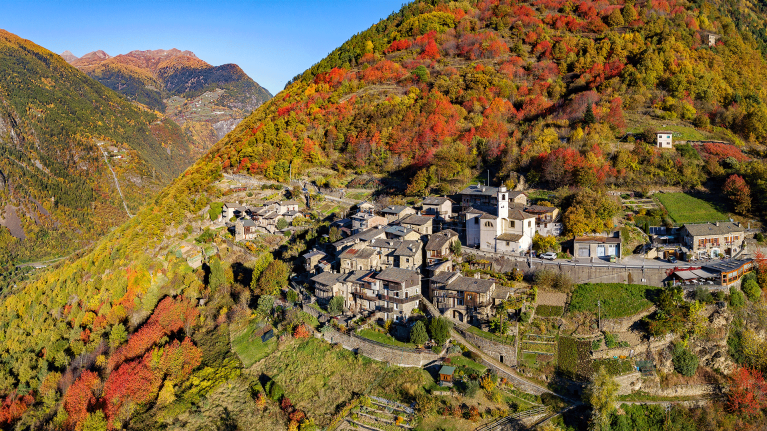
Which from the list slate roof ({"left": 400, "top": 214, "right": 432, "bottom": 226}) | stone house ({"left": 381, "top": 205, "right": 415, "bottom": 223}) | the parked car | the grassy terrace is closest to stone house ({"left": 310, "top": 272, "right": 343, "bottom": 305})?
slate roof ({"left": 400, "top": 214, "right": 432, "bottom": 226})

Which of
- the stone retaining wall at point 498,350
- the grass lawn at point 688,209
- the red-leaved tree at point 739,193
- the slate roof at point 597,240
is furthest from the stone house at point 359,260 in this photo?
the red-leaved tree at point 739,193

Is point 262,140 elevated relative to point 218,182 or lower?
elevated

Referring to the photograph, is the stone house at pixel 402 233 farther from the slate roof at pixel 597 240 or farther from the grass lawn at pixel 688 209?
the grass lawn at pixel 688 209

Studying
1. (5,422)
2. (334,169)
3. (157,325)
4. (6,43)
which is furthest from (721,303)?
(6,43)

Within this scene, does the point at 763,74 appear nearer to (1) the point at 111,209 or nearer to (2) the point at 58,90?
(1) the point at 111,209

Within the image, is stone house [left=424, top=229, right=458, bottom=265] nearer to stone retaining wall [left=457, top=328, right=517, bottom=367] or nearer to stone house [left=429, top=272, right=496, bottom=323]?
stone house [left=429, top=272, right=496, bottom=323]

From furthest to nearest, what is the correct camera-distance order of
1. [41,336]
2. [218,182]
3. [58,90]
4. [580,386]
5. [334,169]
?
[58,90]
[334,169]
[218,182]
[41,336]
[580,386]
